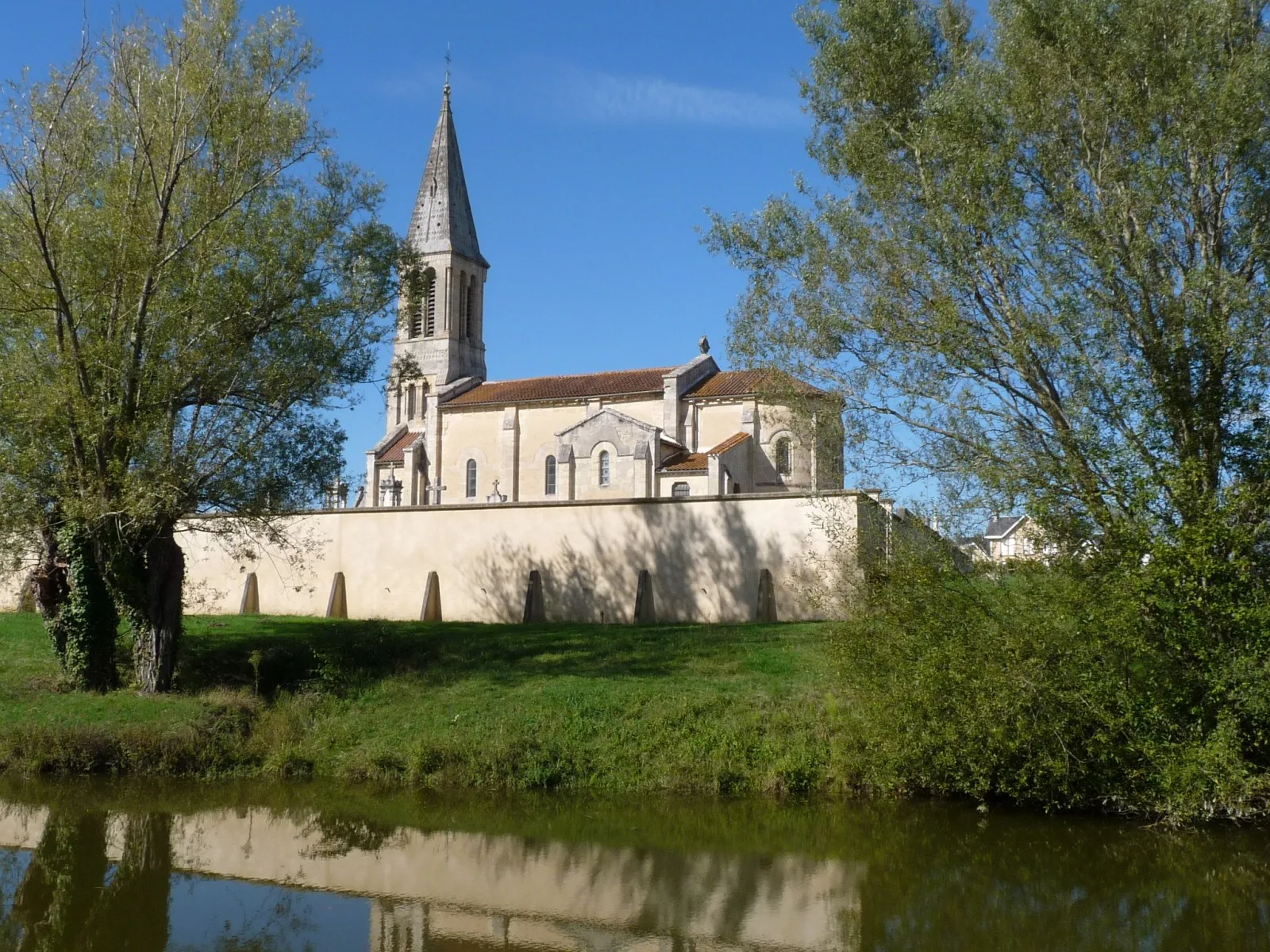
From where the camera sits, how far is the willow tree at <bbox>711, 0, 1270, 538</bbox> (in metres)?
12.7

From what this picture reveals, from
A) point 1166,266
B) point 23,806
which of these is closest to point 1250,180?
point 1166,266

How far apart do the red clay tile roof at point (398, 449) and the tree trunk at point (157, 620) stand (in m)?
37.8

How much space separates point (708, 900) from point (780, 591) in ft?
39.6

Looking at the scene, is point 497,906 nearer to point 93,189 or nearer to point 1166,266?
point 1166,266

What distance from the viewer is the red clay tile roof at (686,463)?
147ft

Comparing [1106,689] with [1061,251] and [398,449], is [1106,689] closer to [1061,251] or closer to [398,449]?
[1061,251]

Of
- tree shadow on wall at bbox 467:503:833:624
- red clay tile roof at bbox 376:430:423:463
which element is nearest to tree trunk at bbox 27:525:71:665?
tree shadow on wall at bbox 467:503:833:624

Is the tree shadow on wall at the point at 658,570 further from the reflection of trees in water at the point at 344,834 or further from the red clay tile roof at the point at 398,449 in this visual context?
the red clay tile roof at the point at 398,449

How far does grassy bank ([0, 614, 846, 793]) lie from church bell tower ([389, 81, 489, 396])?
4258 centimetres

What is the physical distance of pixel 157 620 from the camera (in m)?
16.4

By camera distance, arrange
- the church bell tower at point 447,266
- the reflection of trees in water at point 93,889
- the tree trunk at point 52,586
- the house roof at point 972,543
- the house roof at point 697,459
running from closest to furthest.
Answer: the reflection of trees in water at point 93,889
the house roof at point 972,543
the tree trunk at point 52,586
the house roof at point 697,459
the church bell tower at point 447,266

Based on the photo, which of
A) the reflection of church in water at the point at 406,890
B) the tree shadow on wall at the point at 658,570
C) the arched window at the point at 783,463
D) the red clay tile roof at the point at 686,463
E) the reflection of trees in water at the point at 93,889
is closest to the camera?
the reflection of trees in water at the point at 93,889

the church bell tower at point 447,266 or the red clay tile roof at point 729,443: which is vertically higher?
the church bell tower at point 447,266

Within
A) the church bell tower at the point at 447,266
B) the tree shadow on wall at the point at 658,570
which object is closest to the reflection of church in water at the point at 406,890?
the tree shadow on wall at the point at 658,570
